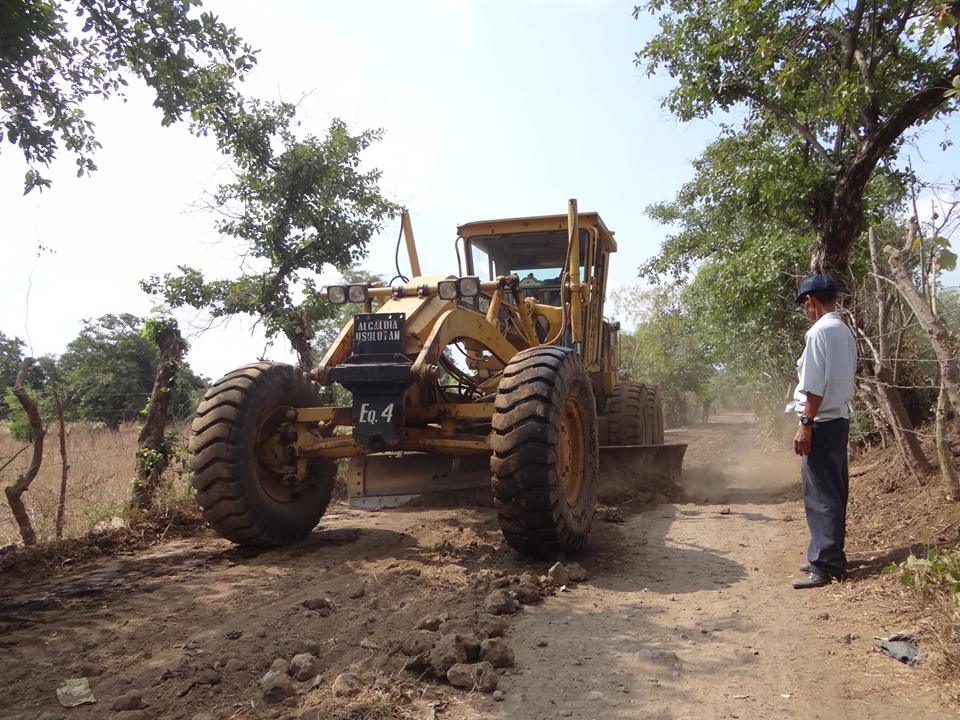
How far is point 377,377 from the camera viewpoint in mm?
4898

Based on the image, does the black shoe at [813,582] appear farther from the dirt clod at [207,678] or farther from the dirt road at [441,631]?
the dirt clod at [207,678]

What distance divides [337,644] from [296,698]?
60 centimetres

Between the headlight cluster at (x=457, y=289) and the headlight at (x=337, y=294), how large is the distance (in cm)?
84

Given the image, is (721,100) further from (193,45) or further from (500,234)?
(193,45)

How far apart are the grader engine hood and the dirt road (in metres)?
0.88

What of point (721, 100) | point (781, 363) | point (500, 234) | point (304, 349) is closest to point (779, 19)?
point (721, 100)

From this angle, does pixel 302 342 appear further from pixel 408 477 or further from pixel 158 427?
pixel 408 477

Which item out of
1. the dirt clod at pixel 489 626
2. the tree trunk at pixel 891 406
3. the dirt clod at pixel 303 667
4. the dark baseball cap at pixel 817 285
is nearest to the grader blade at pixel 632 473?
the tree trunk at pixel 891 406

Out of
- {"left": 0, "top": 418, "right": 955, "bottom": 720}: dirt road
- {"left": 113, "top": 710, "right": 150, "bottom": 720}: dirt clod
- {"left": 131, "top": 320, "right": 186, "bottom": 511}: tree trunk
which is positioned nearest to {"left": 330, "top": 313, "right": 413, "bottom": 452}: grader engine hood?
{"left": 0, "top": 418, "right": 955, "bottom": 720}: dirt road

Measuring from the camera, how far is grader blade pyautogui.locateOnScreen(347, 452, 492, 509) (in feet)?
21.1

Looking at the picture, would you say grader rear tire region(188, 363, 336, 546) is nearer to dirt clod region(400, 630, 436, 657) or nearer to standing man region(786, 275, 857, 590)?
dirt clod region(400, 630, 436, 657)

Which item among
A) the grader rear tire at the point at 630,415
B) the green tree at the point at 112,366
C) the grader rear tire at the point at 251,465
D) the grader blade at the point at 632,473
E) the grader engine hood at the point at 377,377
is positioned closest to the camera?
the grader engine hood at the point at 377,377

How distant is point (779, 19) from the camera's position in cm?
859

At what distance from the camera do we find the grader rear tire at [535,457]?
4410 millimetres
